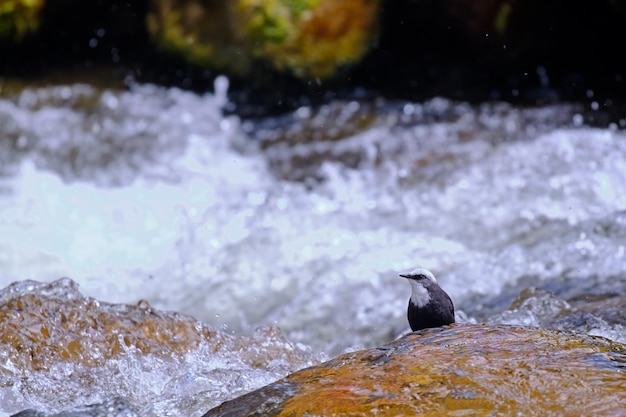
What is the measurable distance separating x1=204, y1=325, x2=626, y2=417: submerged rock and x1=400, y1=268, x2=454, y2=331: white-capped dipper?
0.38 metres

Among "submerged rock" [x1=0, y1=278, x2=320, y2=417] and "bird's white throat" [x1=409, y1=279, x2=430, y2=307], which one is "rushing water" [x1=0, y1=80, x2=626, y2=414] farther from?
"bird's white throat" [x1=409, y1=279, x2=430, y2=307]

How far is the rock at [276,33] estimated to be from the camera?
29.1 feet

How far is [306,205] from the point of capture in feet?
25.0

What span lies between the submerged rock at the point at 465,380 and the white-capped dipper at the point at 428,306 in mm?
378

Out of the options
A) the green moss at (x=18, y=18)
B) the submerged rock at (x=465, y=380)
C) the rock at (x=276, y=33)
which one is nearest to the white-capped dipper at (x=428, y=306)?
the submerged rock at (x=465, y=380)

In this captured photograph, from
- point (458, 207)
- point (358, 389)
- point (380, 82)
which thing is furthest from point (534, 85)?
point (358, 389)

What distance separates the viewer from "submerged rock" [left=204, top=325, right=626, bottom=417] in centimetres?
283

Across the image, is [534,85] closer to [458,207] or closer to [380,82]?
[380,82]

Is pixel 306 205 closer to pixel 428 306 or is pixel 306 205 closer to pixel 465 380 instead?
pixel 428 306

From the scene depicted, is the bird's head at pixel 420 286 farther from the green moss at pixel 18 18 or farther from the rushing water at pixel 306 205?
the green moss at pixel 18 18

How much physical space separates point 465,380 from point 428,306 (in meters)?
0.86

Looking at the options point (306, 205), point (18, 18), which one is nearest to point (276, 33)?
point (306, 205)

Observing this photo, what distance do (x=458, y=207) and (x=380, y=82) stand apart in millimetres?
2612

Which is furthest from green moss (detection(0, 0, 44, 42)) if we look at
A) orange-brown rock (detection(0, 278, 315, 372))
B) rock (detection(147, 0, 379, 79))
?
orange-brown rock (detection(0, 278, 315, 372))
